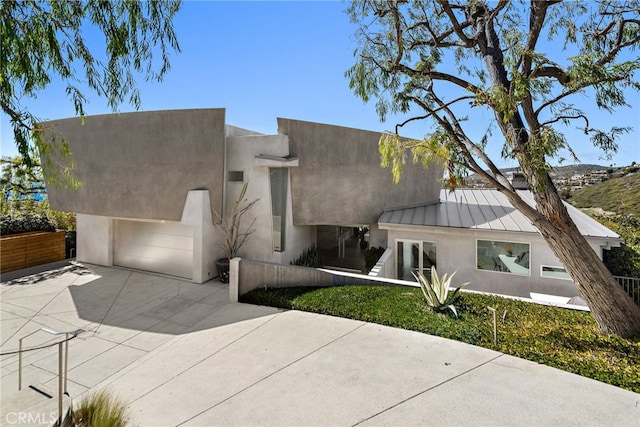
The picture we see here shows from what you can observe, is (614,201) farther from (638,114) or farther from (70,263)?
(70,263)

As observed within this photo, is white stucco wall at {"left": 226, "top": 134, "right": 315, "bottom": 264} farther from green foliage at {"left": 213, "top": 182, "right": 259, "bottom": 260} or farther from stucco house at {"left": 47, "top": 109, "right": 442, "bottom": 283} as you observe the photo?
green foliage at {"left": 213, "top": 182, "right": 259, "bottom": 260}

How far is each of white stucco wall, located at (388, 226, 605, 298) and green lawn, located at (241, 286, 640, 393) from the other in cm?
357

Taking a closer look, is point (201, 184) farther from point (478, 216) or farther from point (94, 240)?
point (478, 216)

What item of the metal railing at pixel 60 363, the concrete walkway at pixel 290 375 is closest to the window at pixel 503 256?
the concrete walkway at pixel 290 375

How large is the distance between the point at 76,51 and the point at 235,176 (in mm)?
6896

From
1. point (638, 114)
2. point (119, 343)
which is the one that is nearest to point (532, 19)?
point (638, 114)

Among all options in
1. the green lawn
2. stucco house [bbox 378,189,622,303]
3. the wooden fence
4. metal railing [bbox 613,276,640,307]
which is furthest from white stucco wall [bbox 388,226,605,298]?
the wooden fence

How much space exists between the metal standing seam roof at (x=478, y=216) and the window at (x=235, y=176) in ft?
18.2

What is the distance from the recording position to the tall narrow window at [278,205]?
11.6 m

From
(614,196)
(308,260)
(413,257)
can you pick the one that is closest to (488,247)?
(413,257)

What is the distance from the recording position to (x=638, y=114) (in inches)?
200

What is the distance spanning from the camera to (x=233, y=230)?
458 inches

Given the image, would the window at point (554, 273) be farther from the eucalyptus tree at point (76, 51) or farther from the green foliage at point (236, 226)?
the eucalyptus tree at point (76, 51)

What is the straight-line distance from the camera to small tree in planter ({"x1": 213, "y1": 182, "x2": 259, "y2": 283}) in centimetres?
1107
